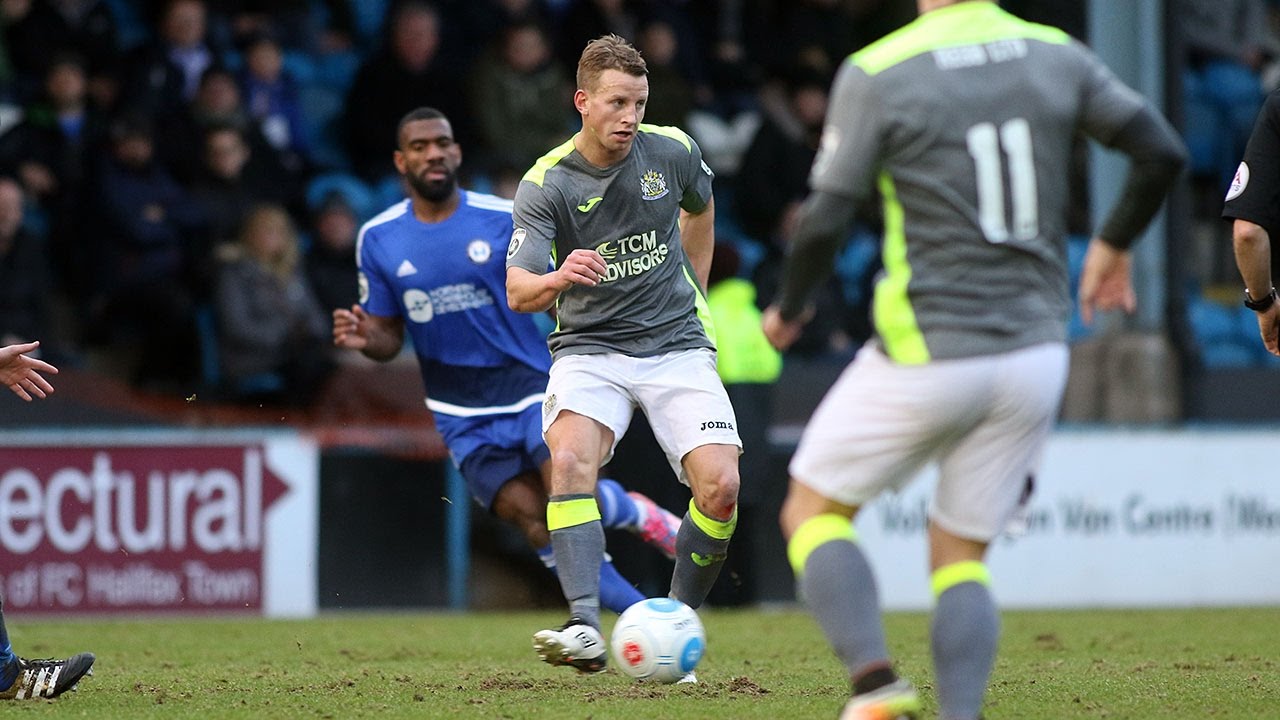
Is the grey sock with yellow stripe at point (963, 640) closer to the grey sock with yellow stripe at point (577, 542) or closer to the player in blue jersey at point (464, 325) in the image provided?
the grey sock with yellow stripe at point (577, 542)

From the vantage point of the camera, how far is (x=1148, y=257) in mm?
13859

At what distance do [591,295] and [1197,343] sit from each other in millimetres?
8276

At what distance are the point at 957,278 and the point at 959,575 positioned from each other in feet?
2.49

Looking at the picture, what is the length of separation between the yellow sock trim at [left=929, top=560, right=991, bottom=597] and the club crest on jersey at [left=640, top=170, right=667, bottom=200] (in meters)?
2.42

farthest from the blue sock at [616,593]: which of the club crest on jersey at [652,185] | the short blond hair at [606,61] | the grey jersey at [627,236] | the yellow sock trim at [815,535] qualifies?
the yellow sock trim at [815,535]

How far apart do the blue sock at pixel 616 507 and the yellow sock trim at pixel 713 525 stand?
1234mm

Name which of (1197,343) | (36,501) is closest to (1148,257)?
Result: (1197,343)

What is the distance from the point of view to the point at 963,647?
461 cm

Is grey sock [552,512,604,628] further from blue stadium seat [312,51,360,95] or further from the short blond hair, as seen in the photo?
blue stadium seat [312,51,360,95]

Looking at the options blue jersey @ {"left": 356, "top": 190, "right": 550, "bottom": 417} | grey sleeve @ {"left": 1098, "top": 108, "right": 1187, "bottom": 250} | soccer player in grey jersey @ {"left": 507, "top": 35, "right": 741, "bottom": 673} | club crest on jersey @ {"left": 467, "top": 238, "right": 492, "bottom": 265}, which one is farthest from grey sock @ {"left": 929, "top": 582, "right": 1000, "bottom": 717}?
club crest on jersey @ {"left": 467, "top": 238, "right": 492, "bottom": 265}

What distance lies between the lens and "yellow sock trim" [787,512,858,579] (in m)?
4.77

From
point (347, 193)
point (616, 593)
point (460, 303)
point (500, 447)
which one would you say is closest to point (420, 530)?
point (347, 193)

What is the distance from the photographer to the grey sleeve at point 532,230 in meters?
6.29

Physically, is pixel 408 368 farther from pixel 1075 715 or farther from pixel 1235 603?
pixel 1075 715
